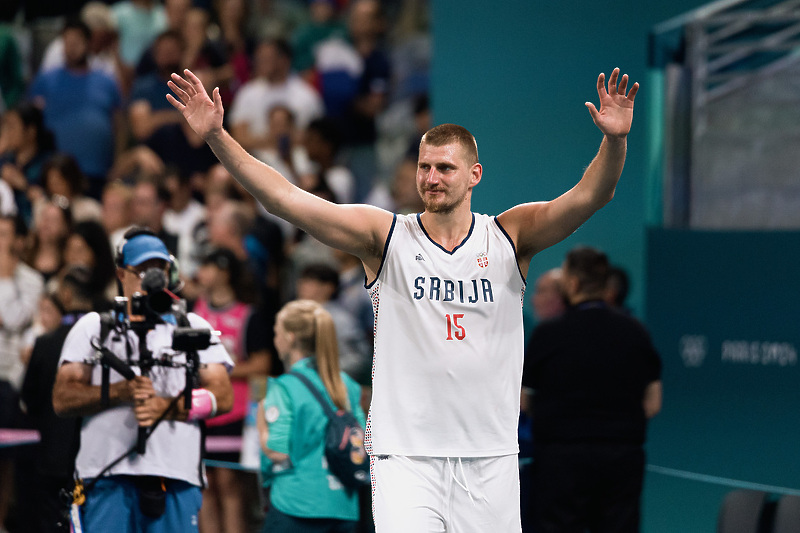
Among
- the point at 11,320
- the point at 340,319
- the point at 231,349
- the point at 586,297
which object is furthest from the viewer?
the point at 11,320

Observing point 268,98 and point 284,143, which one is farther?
point 268,98

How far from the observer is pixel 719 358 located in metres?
7.83

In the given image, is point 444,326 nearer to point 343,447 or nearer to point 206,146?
point 343,447

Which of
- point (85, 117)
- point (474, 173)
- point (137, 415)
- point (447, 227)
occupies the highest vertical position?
point (85, 117)

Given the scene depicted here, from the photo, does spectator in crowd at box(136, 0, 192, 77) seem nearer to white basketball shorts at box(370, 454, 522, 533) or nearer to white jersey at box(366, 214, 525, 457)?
white jersey at box(366, 214, 525, 457)

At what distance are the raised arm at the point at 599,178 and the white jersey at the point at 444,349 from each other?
0.59 feet

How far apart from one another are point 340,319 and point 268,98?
14.1 feet

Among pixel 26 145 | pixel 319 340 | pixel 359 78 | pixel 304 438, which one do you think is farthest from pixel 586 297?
pixel 26 145

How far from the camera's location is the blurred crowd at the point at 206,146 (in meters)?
9.27

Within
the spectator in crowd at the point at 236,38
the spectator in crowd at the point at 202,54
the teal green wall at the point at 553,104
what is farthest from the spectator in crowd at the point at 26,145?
the teal green wall at the point at 553,104

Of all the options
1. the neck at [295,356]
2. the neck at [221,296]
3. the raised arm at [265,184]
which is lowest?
the neck at [295,356]

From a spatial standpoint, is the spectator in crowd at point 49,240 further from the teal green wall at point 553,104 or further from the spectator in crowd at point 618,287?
the spectator in crowd at point 618,287

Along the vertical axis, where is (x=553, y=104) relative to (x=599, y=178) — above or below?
above

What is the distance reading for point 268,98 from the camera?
12703 millimetres
